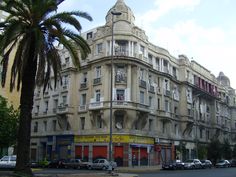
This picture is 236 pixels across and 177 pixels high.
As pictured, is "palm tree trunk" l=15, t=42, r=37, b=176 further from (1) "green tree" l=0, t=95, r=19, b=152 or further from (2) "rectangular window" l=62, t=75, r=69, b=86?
(2) "rectangular window" l=62, t=75, r=69, b=86

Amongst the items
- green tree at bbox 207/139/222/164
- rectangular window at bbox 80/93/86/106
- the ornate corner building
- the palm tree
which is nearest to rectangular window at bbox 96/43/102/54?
the ornate corner building

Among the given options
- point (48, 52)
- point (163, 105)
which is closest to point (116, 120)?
point (163, 105)

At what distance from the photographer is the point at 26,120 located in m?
22.6

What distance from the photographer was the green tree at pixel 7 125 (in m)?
40.2

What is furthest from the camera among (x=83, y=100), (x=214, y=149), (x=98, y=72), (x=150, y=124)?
(x=214, y=149)

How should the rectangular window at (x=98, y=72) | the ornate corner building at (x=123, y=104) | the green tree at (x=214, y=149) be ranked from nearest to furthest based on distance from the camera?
the ornate corner building at (x=123, y=104) < the rectangular window at (x=98, y=72) < the green tree at (x=214, y=149)

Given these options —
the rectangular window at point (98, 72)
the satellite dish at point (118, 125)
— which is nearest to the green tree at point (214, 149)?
the satellite dish at point (118, 125)

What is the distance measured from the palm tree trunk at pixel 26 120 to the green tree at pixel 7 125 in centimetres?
1817

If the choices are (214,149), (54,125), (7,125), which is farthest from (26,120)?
(214,149)

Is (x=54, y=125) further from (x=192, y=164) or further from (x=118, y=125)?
(x=192, y=164)

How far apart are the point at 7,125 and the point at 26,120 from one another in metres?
19.5

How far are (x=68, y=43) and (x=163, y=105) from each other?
3501 cm

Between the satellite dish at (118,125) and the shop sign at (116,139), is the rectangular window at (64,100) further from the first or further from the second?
the satellite dish at (118,125)

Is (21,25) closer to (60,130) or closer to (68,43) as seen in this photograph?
(68,43)
